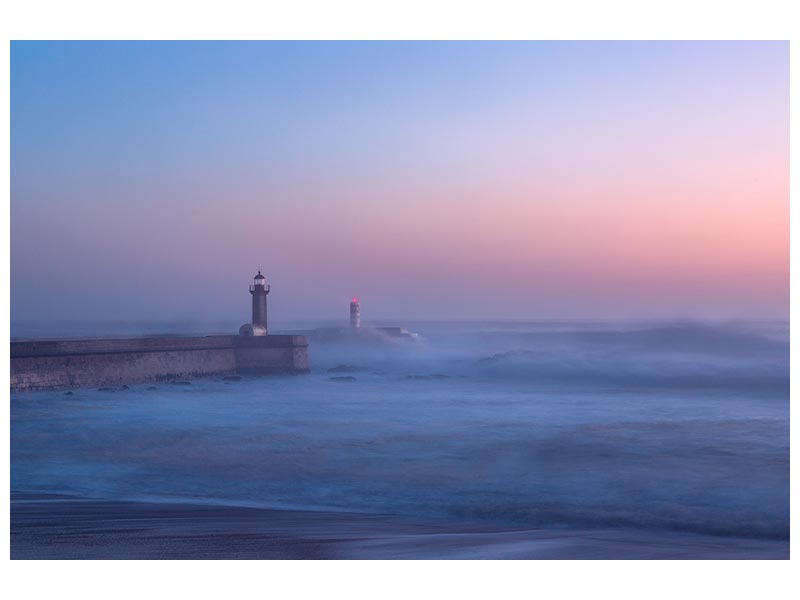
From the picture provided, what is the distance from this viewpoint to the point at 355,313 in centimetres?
2792

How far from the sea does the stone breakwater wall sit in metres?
0.51

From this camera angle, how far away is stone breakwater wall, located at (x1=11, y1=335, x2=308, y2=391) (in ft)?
45.4

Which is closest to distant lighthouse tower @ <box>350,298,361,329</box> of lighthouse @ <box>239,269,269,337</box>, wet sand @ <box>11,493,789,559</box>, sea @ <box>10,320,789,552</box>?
lighthouse @ <box>239,269,269,337</box>

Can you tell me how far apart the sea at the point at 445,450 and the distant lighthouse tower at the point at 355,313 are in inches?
426

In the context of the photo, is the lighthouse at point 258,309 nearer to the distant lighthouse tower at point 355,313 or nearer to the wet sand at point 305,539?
the distant lighthouse tower at point 355,313

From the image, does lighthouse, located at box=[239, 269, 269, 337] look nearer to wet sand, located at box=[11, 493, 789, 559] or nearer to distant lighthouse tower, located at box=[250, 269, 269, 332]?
distant lighthouse tower, located at box=[250, 269, 269, 332]

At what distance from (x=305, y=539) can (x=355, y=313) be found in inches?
946

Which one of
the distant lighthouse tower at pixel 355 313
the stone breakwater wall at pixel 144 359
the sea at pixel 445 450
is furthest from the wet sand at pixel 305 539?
the distant lighthouse tower at pixel 355 313

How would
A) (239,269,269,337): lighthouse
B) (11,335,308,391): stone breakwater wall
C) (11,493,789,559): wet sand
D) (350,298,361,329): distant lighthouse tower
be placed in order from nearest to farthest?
(11,493,789,559): wet sand, (11,335,308,391): stone breakwater wall, (239,269,269,337): lighthouse, (350,298,361,329): distant lighthouse tower

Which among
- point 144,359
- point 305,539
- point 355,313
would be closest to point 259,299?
point 144,359

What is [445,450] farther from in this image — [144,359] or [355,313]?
[355,313]
